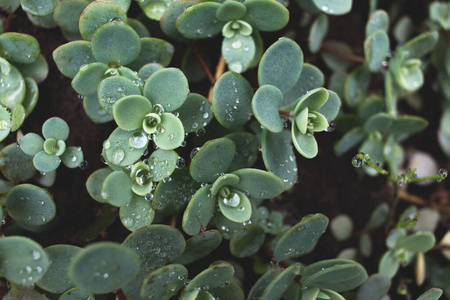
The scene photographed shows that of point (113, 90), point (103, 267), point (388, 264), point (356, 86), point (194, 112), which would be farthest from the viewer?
point (356, 86)

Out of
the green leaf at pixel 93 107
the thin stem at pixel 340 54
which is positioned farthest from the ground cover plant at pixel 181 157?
the thin stem at pixel 340 54

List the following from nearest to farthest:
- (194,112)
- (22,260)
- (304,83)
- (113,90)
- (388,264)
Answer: (22,260)
(113,90)
(194,112)
(304,83)
(388,264)

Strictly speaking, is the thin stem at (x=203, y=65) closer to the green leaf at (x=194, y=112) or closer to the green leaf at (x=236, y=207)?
the green leaf at (x=194, y=112)

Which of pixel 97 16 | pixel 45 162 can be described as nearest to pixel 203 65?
pixel 97 16

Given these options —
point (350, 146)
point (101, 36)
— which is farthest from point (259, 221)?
point (101, 36)

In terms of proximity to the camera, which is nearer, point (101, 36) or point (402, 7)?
point (101, 36)

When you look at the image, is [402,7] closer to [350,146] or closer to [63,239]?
[350,146]

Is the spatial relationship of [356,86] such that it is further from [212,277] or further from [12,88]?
[12,88]
